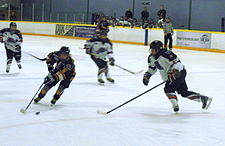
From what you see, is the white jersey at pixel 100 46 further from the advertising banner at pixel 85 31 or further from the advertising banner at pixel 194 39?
the advertising banner at pixel 85 31

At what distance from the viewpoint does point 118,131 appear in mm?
3938

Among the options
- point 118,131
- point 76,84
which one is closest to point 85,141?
point 118,131

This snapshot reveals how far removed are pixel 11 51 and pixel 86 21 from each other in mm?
13616

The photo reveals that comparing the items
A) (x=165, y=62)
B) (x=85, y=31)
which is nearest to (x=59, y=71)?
(x=165, y=62)

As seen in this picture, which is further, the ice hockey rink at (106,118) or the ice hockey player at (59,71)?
the ice hockey player at (59,71)

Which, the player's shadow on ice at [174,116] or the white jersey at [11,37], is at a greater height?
the white jersey at [11,37]

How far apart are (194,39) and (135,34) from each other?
329 centimetres

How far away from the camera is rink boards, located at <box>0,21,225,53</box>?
1530cm

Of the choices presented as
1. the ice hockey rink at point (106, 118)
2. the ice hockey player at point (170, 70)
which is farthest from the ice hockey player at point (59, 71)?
the ice hockey player at point (170, 70)

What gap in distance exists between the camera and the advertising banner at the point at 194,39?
1543cm

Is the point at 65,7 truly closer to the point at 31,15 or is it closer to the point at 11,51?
the point at 31,15

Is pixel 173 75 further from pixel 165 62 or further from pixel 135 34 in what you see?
pixel 135 34

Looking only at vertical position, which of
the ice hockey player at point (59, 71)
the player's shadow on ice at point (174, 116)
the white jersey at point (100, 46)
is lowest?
the player's shadow on ice at point (174, 116)

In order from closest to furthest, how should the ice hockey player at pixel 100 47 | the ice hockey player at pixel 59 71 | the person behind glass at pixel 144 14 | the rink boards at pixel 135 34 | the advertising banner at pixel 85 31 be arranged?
the ice hockey player at pixel 59 71 < the ice hockey player at pixel 100 47 < the rink boards at pixel 135 34 < the person behind glass at pixel 144 14 < the advertising banner at pixel 85 31
